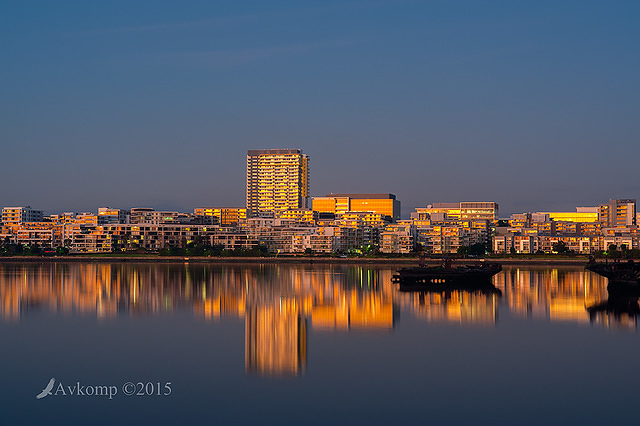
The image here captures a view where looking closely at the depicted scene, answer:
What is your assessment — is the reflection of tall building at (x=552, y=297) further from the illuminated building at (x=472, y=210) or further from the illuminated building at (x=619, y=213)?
the illuminated building at (x=619, y=213)

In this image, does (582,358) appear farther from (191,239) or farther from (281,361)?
(191,239)

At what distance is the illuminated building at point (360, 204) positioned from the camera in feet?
623

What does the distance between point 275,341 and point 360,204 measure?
542 feet

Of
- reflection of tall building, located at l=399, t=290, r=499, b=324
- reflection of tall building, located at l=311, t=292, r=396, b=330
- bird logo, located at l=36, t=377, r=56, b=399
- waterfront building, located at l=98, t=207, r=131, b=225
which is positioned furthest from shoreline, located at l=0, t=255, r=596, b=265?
bird logo, located at l=36, t=377, r=56, b=399

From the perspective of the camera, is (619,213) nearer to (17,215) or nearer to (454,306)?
(17,215)

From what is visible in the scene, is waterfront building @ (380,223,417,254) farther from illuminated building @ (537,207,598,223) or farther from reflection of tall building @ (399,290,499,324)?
reflection of tall building @ (399,290,499,324)

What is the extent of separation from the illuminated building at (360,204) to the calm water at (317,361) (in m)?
148

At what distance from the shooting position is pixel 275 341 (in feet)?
86.3

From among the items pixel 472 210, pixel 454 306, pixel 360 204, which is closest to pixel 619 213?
pixel 472 210

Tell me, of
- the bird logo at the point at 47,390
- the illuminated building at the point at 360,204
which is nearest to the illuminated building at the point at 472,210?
the illuminated building at the point at 360,204

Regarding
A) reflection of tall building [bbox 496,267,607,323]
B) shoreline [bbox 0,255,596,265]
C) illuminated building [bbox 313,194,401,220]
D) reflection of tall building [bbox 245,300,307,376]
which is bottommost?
shoreline [bbox 0,255,596,265]

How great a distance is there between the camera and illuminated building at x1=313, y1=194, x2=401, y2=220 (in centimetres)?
19000

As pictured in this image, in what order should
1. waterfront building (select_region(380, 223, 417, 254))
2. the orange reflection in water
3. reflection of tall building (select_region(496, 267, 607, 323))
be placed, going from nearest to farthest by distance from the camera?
the orange reflection in water
reflection of tall building (select_region(496, 267, 607, 323))
waterfront building (select_region(380, 223, 417, 254))

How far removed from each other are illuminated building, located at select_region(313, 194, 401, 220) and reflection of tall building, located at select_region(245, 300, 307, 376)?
154m
